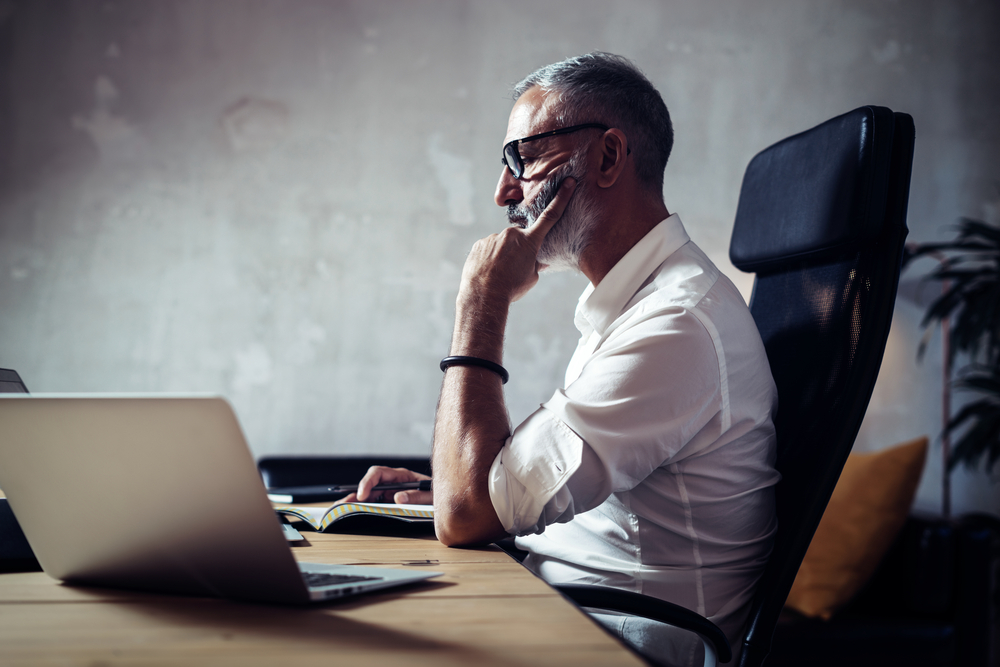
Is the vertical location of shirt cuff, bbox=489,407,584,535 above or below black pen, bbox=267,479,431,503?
above

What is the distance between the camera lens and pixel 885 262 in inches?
37.7

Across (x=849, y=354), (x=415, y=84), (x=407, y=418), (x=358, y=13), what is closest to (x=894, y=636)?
(x=849, y=354)

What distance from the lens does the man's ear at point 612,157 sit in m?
1.23

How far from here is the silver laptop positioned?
467 mm

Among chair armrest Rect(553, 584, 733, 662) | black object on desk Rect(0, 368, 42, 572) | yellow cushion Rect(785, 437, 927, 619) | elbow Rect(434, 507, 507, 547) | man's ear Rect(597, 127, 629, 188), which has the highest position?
man's ear Rect(597, 127, 629, 188)

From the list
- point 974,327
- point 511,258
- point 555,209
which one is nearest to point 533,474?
point 511,258

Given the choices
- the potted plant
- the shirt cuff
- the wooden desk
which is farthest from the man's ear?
the potted plant

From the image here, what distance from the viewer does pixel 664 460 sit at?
2.97 feet

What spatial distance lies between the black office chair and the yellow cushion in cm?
102

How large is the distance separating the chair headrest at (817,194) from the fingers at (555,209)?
312 millimetres

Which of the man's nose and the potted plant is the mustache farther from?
the potted plant

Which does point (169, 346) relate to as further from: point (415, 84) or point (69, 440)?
point (69, 440)

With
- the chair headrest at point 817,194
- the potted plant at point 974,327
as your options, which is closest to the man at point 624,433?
the chair headrest at point 817,194

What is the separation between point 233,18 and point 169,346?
4.07 ft
